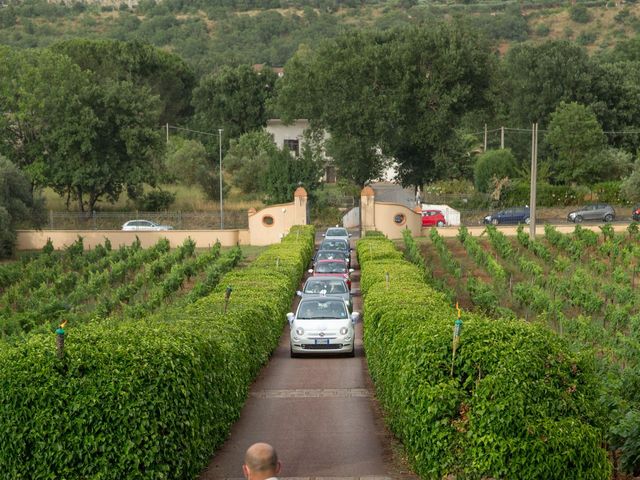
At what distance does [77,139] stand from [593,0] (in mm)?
146397

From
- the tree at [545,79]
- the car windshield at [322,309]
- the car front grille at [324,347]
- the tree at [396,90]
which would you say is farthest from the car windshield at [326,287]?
the tree at [545,79]

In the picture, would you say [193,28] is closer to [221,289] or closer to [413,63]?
[413,63]

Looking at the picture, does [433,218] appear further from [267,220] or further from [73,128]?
[73,128]

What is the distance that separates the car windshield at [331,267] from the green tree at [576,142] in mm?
Result: 37897

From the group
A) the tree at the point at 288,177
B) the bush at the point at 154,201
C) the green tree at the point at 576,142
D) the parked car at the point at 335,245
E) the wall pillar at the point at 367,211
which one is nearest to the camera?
the parked car at the point at 335,245

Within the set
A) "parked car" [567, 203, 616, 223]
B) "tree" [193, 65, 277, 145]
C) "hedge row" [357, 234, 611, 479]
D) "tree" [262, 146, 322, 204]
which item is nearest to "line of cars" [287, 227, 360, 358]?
"hedge row" [357, 234, 611, 479]

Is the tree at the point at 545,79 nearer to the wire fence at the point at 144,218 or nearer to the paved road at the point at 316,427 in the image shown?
the wire fence at the point at 144,218

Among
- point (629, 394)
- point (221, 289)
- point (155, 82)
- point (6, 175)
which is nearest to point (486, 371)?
point (629, 394)

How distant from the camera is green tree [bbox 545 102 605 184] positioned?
6975cm

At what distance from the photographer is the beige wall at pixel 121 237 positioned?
53000 millimetres

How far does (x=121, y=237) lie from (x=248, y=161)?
20626 mm

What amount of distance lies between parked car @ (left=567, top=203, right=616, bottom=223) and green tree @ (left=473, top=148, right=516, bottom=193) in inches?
289

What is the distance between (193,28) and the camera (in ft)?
601

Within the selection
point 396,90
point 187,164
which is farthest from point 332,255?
point 187,164
